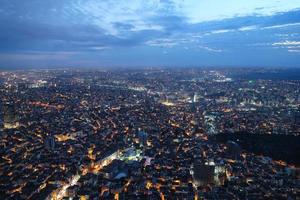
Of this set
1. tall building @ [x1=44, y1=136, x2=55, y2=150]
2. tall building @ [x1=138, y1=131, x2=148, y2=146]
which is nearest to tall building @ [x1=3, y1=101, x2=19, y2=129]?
tall building @ [x1=44, y1=136, x2=55, y2=150]

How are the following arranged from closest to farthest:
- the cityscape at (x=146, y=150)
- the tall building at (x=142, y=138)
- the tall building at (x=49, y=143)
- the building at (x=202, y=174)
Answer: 1. the cityscape at (x=146, y=150)
2. the building at (x=202, y=174)
3. the tall building at (x=49, y=143)
4. the tall building at (x=142, y=138)

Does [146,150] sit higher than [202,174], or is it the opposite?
[202,174]

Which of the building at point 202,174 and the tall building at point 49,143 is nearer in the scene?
the building at point 202,174

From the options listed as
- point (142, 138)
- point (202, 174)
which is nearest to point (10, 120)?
point (142, 138)

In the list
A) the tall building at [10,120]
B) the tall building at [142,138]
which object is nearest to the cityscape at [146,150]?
the tall building at [10,120]

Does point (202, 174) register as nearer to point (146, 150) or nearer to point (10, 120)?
point (146, 150)

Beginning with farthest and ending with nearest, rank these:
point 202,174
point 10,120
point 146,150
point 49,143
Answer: point 10,120 < point 49,143 < point 146,150 < point 202,174

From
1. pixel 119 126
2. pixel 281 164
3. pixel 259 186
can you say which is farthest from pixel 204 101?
pixel 259 186

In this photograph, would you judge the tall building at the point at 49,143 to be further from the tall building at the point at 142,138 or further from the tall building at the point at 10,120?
the tall building at the point at 10,120
